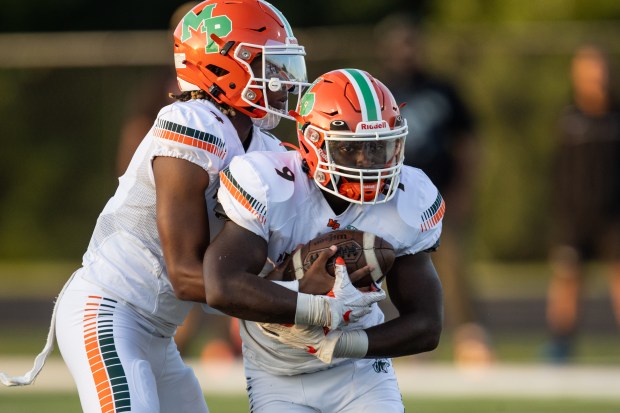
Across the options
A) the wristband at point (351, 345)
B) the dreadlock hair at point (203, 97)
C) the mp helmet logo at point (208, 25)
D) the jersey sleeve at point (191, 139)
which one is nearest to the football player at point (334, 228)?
the wristband at point (351, 345)

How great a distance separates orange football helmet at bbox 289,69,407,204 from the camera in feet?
13.9

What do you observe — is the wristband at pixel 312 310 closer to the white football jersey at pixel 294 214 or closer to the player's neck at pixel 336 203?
the white football jersey at pixel 294 214

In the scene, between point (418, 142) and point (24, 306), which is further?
point (24, 306)

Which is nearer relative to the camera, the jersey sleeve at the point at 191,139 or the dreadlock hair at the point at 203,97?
the jersey sleeve at the point at 191,139

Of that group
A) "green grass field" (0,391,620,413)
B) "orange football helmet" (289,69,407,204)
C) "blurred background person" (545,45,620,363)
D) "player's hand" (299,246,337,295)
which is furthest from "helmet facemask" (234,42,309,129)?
"blurred background person" (545,45,620,363)

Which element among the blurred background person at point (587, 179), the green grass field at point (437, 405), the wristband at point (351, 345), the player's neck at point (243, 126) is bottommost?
the green grass field at point (437, 405)

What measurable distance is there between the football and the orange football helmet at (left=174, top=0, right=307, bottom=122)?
62 cm

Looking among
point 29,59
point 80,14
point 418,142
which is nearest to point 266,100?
point 418,142

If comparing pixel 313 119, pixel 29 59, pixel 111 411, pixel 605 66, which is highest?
pixel 29 59

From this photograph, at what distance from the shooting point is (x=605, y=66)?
10.1 metres

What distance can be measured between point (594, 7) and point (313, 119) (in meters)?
14.4

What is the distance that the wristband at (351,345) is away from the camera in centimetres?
415

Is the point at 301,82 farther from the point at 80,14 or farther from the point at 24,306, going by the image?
the point at 80,14

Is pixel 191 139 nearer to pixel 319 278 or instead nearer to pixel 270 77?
pixel 270 77
